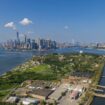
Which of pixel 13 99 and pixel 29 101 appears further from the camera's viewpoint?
pixel 13 99

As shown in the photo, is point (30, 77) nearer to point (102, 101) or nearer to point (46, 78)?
point (46, 78)

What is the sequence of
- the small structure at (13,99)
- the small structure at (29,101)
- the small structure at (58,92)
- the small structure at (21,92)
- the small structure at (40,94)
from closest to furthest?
the small structure at (29,101), the small structure at (13,99), the small structure at (40,94), the small structure at (58,92), the small structure at (21,92)

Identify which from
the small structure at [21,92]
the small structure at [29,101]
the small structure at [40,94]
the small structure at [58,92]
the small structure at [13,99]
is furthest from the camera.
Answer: the small structure at [21,92]

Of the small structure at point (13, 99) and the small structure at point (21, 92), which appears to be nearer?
the small structure at point (13, 99)

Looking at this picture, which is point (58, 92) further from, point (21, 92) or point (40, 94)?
point (21, 92)

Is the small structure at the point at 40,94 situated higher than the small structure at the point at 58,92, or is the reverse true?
the small structure at the point at 40,94

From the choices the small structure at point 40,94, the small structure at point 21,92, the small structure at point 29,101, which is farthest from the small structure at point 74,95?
the small structure at point 21,92

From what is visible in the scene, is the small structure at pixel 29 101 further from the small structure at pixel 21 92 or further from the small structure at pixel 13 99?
the small structure at pixel 21 92

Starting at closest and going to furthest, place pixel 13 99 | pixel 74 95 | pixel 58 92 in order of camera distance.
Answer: pixel 13 99 < pixel 74 95 < pixel 58 92

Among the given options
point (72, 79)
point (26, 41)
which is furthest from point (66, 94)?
point (26, 41)

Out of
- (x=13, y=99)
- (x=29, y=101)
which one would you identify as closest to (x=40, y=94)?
(x=29, y=101)

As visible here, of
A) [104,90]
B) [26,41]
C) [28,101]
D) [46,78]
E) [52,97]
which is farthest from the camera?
[26,41]
